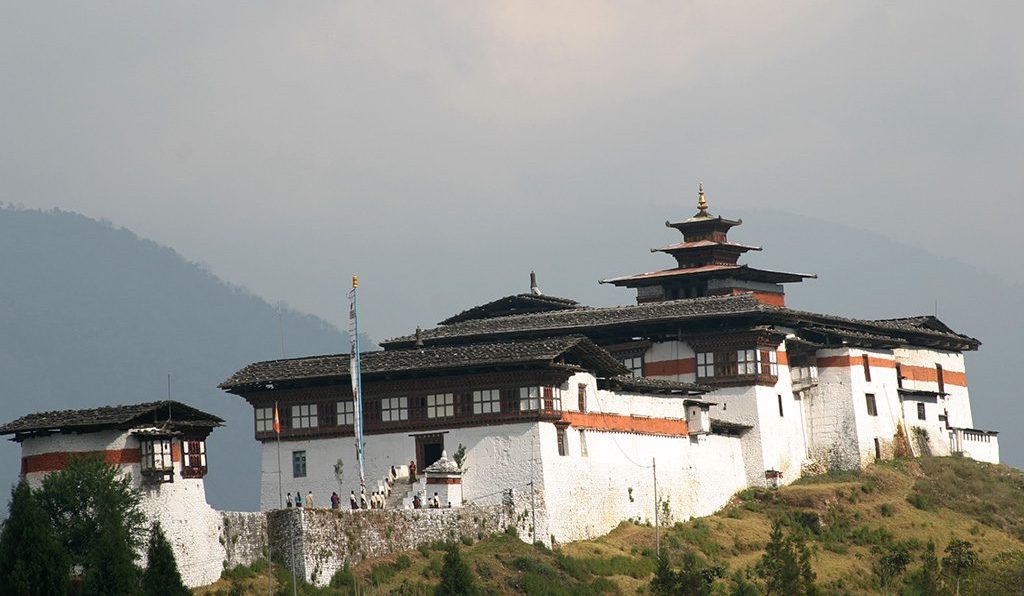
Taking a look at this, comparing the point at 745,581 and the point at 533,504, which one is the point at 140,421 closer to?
the point at 533,504

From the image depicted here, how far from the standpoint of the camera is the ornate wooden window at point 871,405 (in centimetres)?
10300

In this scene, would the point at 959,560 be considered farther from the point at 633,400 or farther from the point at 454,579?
the point at 454,579

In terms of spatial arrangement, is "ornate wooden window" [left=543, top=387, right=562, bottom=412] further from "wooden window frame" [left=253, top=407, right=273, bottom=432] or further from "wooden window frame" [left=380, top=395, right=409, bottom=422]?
"wooden window frame" [left=253, top=407, right=273, bottom=432]

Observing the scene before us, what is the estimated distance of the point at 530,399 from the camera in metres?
79.9

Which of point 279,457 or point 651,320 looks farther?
point 651,320

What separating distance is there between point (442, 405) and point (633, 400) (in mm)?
10007

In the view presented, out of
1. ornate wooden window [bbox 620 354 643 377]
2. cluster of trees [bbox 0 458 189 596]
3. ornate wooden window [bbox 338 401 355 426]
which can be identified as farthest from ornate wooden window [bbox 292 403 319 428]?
cluster of trees [bbox 0 458 189 596]

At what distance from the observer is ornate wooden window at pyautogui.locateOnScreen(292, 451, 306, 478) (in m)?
83.6

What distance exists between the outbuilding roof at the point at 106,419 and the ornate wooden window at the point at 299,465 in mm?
19167

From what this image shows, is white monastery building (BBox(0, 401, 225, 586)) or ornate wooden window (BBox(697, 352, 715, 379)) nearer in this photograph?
white monastery building (BBox(0, 401, 225, 586))

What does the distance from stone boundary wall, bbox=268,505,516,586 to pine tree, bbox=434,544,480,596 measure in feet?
14.9

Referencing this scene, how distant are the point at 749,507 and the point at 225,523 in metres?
33.6

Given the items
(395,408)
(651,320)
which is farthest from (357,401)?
(651,320)

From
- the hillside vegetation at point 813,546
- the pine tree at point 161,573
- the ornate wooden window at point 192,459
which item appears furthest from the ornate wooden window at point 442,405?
the pine tree at point 161,573
